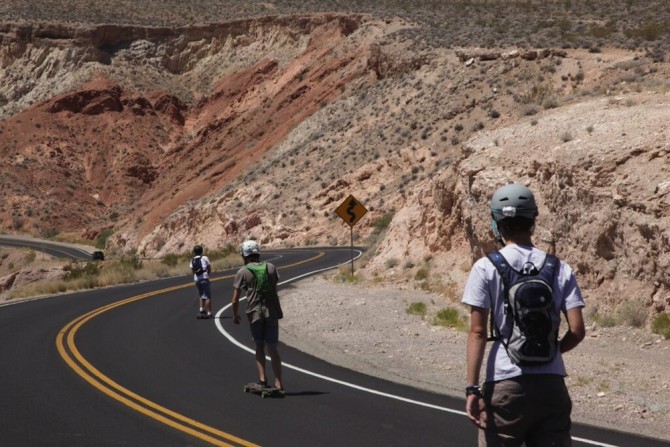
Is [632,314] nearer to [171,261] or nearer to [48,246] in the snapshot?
[171,261]

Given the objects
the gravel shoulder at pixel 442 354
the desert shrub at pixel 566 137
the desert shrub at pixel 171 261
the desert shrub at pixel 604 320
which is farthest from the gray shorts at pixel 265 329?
the desert shrub at pixel 171 261

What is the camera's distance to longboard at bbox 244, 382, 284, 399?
934 centimetres

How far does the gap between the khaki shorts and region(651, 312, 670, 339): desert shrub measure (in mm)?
9003

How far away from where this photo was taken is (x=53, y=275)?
3381 centimetres

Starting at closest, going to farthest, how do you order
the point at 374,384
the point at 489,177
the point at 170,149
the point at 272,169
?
the point at 374,384 → the point at 489,177 → the point at 272,169 → the point at 170,149

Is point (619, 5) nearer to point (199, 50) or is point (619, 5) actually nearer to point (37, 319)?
point (199, 50)

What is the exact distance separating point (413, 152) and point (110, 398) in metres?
37.9

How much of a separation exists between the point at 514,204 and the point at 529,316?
0.57 metres

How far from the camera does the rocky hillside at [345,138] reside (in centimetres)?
1484

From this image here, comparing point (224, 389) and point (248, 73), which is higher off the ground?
point (248, 73)

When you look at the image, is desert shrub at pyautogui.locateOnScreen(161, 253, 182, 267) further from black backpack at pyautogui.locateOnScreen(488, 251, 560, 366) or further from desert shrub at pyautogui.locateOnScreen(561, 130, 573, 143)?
black backpack at pyautogui.locateOnScreen(488, 251, 560, 366)

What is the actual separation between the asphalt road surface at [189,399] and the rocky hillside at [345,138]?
18.6ft

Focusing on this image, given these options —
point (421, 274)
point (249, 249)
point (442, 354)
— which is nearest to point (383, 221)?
point (421, 274)

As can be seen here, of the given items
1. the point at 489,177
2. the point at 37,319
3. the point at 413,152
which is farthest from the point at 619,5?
the point at 37,319
